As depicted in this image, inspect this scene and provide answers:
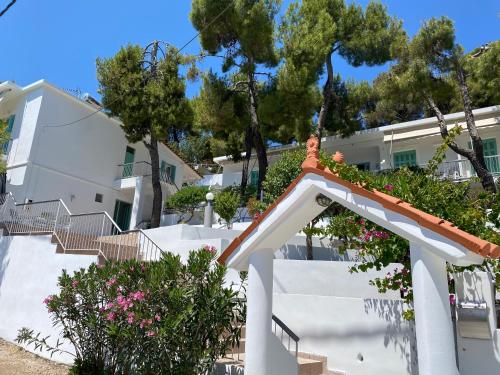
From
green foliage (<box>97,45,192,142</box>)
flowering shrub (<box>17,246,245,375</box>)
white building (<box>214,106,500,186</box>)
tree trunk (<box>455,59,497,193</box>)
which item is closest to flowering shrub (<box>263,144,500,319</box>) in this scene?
flowering shrub (<box>17,246,245,375</box>)

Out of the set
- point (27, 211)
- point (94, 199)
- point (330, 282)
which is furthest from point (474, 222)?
point (94, 199)

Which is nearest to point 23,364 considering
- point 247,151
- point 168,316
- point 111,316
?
point 111,316

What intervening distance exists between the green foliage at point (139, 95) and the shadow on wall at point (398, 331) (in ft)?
47.0

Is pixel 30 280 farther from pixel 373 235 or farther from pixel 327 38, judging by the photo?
pixel 327 38

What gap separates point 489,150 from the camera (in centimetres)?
1877

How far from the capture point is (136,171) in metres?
21.5

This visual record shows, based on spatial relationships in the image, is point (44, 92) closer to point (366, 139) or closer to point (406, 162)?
point (366, 139)

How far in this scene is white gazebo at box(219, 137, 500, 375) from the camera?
306cm

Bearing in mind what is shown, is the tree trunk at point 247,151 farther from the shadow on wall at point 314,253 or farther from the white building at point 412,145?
the shadow on wall at point 314,253

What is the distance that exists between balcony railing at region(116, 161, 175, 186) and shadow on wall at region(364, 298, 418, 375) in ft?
53.5

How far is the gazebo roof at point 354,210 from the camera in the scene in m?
Answer: 3.05

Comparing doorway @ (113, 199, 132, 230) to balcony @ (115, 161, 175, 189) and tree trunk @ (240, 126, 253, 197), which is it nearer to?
balcony @ (115, 161, 175, 189)

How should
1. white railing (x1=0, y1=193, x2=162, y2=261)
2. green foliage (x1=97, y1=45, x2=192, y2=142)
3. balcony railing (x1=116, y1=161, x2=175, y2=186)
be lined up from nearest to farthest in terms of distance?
white railing (x1=0, y1=193, x2=162, y2=261) < green foliage (x1=97, y1=45, x2=192, y2=142) < balcony railing (x1=116, y1=161, x2=175, y2=186)

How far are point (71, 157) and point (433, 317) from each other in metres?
18.6
